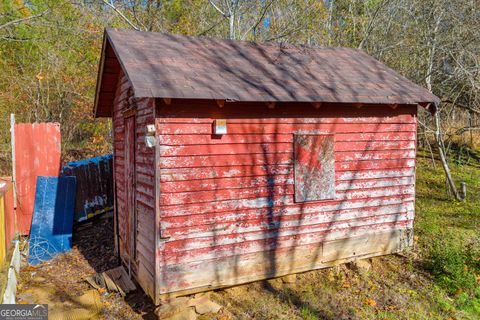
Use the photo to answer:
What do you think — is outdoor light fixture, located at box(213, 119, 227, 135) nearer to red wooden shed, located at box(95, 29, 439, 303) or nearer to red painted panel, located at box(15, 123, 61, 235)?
red wooden shed, located at box(95, 29, 439, 303)

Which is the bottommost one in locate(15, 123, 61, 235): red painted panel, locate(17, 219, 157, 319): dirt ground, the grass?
locate(17, 219, 157, 319): dirt ground

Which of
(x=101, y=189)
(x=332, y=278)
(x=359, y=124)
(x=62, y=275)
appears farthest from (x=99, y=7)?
(x=332, y=278)

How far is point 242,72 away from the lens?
6.70m

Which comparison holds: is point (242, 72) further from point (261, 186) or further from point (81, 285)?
point (81, 285)

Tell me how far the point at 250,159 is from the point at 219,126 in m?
0.79

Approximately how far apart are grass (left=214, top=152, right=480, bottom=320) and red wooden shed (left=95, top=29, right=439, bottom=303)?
27 cm

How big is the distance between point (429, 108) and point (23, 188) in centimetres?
918

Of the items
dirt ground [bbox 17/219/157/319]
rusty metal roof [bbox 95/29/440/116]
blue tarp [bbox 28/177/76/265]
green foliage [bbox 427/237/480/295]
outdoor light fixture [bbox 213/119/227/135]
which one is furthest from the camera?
blue tarp [bbox 28/177/76/265]

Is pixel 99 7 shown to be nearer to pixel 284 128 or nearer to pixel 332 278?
pixel 284 128

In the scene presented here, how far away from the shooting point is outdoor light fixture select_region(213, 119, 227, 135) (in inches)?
231

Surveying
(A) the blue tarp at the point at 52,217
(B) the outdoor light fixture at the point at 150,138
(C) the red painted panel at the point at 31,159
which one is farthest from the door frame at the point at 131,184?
(C) the red painted panel at the point at 31,159

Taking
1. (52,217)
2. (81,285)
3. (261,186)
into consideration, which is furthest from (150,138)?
(52,217)

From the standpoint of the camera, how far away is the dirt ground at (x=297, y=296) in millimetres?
5953

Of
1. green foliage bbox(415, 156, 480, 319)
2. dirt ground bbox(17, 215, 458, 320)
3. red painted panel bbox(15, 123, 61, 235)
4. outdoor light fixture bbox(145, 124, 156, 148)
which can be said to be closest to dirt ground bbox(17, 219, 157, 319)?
dirt ground bbox(17, 215, 458, 320)
